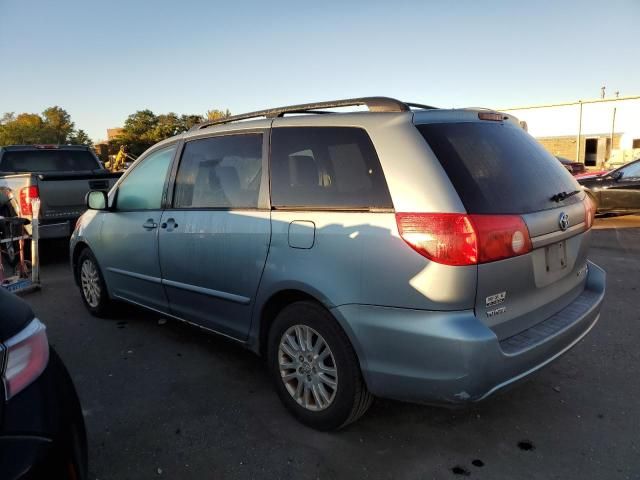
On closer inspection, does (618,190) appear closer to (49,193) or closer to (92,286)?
(92,286)

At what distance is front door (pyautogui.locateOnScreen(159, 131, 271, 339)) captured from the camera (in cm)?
327

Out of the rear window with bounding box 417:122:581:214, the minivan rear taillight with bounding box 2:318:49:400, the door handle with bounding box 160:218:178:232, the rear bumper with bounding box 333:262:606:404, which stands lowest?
the rear bumper with bounding box 333:262:606:404

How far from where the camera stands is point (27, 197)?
23.1ft

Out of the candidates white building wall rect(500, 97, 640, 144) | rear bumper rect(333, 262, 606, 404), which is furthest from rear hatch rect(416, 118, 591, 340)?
white building wall rect(500, 97, 640, 144)

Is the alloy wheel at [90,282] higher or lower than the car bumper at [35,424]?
lower

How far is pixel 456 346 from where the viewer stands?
2332mm

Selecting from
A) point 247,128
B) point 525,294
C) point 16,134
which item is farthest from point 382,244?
point 16,134

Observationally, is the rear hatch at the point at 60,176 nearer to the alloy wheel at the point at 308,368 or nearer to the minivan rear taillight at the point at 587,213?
the alloy wheel at the point at 308,368

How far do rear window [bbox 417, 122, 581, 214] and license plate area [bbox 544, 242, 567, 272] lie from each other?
8.9 inches

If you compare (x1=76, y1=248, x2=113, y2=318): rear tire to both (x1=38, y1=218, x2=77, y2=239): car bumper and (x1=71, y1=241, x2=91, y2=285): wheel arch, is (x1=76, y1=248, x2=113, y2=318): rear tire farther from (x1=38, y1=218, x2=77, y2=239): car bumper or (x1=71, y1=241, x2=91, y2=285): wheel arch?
(x1=38, y1=218, x2=77, y2=239): car bumper

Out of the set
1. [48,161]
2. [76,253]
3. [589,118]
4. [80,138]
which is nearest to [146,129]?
[80,138]

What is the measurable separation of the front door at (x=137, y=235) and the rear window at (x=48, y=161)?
566 centimetres

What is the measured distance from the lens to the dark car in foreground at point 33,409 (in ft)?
5.28

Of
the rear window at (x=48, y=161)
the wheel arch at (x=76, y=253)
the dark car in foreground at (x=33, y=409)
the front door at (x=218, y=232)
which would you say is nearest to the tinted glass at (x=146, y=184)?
the front door at (x=218, y=232)
